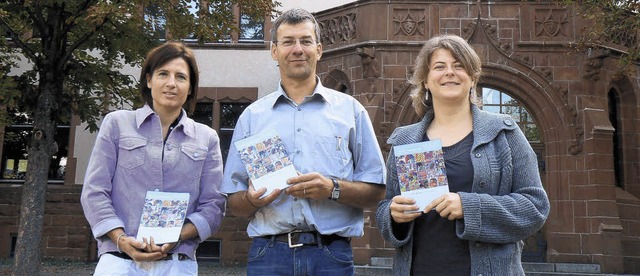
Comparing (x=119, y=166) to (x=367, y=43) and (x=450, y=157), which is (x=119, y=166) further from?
(x=367, y=43)

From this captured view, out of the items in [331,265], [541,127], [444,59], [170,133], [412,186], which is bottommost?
[331,265]

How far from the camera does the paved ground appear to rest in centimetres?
1148

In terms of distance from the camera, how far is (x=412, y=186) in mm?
2502

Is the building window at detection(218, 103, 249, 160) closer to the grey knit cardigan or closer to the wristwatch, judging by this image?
the wristwatch

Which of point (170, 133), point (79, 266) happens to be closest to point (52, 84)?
point (79, 266)

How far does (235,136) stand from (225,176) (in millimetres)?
238

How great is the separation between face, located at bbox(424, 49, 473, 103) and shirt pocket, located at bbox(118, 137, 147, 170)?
4.93ft

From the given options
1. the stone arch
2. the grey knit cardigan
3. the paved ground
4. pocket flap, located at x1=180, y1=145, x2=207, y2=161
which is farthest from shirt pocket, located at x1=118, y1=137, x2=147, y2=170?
the paved ground

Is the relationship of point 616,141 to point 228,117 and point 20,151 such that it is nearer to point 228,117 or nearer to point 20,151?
point 228,117

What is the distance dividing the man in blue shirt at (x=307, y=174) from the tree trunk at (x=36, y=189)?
7.37 m

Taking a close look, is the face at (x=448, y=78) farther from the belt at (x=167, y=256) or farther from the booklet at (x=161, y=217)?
the belt at (x=167, y=256)

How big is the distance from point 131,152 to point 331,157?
1.02 metres

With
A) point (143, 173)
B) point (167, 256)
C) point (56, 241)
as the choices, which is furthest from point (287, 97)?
point (56, 241)

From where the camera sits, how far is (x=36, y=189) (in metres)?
9.14
